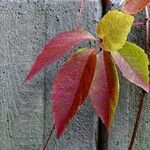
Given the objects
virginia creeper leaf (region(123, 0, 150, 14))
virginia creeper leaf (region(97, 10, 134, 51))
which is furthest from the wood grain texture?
virginia creeper leaf (region(97, 10, 134, 51))

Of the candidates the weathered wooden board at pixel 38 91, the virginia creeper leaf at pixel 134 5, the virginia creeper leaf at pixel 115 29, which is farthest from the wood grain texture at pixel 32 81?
the virginia creeper leaf at pixel 115 29

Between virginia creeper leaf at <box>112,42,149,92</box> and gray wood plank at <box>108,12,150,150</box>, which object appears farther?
gray wood plank at <box>108,12,150,150</box>

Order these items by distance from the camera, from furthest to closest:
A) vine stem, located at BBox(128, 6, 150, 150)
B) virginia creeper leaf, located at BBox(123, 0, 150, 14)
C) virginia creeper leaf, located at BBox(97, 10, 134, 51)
→ vine stem, located at BBox(128, 6, 150, 150), virginia creeper leaf, located at BBox(123, 0, 150, 14), virginia creeper leaf, located at BBox(97, 10, 134, 51)

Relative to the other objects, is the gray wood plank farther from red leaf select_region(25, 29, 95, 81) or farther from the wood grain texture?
red leaf select_region(25, 29, 95, 81)

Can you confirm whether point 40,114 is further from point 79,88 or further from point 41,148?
point 79,88

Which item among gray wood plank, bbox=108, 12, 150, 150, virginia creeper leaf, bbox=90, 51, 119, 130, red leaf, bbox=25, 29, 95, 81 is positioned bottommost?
gray wood plank, bbox=108, 12, 150, 150

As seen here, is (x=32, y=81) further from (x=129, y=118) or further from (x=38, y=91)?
(x=129, y=118)

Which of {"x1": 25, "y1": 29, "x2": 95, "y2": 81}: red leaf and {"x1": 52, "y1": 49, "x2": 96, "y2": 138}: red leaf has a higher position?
{"x1": 25, "y1": 29, "x2": 95, "y2": 81}: red leaf

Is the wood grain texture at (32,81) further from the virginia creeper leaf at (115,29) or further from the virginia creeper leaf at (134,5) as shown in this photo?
the virginia creeper leaf at (115,29)
